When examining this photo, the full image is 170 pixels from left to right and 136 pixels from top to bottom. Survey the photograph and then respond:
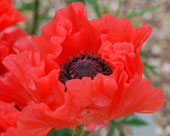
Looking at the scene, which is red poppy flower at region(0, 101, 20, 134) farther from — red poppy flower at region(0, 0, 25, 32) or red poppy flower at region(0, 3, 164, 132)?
red poppy flower at region(0, 0, 25, 32)

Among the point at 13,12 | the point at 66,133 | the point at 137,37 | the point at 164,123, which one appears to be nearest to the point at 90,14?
the point at 164,123

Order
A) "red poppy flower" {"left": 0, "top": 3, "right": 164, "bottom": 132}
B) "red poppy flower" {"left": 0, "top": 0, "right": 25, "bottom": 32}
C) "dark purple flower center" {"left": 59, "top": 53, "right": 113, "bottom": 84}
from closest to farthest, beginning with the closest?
"red poppy flower" {"left": 0, "top": 3, "right": 164, "bottom": 132} < "dark purple flower center" {"left": 59, "top": 53, "right": 113, "bottom": 84} < "red poppy flower" {"left": 0, "top": 0, "right": 25, "bottom": 32}

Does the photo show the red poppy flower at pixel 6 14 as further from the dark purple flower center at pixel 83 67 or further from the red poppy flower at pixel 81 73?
the dark purple flower center at pixel 83 67

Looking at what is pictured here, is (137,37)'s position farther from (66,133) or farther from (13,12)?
(66,133)

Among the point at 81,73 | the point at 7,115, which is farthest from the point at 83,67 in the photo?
the point at 7,115

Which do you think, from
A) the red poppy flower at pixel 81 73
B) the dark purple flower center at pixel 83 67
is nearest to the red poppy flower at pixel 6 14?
the red poppy flower at pixel 81 73

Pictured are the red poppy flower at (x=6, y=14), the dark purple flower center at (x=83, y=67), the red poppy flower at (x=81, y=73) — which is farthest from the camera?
the red poppy flower at (x=6, y=14)

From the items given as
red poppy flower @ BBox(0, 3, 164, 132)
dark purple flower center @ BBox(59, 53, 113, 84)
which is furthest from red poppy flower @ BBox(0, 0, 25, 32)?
dark purple flower center @ BBox(59, 53, 113, 84)

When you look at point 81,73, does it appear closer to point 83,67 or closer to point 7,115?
point 83,67
